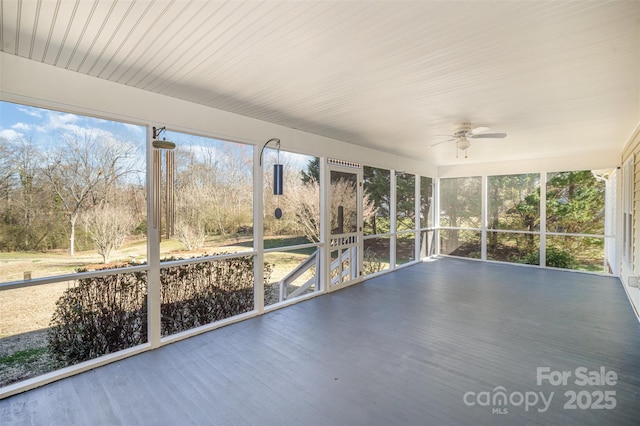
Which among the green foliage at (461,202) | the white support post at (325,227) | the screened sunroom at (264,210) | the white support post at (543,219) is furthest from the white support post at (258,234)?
the white support post at (543,219)

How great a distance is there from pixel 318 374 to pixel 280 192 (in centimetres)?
223

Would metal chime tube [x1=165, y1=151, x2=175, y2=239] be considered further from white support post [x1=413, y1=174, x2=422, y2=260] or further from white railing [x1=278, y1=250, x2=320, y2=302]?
white support post [x1=413, y1=174, x2=422, y2=260]

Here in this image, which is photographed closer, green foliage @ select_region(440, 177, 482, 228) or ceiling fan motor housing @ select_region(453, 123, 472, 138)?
ceiling fan motor housing @ select_region(453, 123, 472, 138)

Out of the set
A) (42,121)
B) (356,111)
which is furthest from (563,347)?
(42,121)

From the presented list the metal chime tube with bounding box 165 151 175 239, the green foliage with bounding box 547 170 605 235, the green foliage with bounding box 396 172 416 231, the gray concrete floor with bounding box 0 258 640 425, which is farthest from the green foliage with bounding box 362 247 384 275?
the green foliage with bounding box 547 170 605 235

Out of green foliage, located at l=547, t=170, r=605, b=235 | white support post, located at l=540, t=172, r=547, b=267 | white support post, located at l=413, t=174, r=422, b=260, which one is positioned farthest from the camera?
white support post, located at l=413, t=174, r=422, b=260

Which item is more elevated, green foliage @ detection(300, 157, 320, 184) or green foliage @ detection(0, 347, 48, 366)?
green foliage @ detection(300, 157, 320, 184)

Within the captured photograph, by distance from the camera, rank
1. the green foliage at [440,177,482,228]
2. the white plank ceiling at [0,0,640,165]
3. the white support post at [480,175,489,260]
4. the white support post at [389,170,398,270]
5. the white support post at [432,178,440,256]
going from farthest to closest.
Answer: the white support post at [432,178,440,256]
the green foliage at [440,177,482,228]
the white support post at [480,175,489,260]
the white support post at [389,170,398,270]
the white plank ceiling at [0,0,640,165]

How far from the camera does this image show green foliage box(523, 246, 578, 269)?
22.1 feet

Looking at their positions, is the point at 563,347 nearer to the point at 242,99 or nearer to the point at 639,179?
the point at 639,179

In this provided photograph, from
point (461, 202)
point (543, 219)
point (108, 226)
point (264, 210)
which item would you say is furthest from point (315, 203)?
point (543, 219)

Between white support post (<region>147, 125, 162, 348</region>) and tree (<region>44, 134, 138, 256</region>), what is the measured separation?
22 cm

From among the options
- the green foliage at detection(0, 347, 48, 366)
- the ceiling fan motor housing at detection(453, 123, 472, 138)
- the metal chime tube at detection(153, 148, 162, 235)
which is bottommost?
the green foliage at detection(0, 347, 48, 366)

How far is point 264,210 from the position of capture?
164 inches
